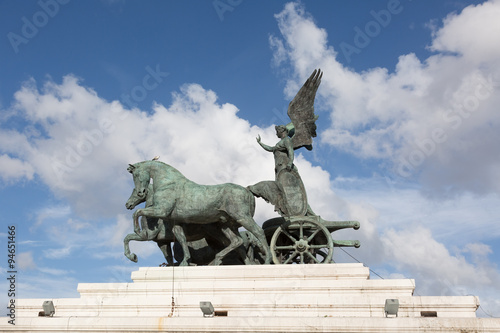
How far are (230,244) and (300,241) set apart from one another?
2080mm

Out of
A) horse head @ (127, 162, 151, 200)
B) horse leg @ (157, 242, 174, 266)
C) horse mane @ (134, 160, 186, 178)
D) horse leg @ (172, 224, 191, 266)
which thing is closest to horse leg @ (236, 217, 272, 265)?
horse leg @ (172, 224, 191, 266)

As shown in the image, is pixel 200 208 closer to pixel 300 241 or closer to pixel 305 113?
pixel 300 241

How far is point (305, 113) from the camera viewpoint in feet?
60.4

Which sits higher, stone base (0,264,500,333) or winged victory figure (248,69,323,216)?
winged victory figure (248,69,323,216)

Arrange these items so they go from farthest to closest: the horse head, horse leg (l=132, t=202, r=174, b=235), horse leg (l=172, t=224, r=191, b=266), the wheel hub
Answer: the horse head
the wheel hub
horse leg (l=172, t=224, r=191, b=266)
horse leg (l=132, t=202, r=174, b=235)

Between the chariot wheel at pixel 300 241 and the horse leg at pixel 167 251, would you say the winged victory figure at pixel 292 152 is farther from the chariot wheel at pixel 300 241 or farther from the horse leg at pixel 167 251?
the horse leg at pixel 167 251

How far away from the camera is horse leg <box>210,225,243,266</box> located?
15.5 metres

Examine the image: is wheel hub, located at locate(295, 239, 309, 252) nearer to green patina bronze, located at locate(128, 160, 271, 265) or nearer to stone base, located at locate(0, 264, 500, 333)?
green patina bronze, located at locate(128, 160, 271, 265)

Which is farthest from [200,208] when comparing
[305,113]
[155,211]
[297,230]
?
[305,113]

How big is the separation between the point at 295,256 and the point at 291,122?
15.4 feet

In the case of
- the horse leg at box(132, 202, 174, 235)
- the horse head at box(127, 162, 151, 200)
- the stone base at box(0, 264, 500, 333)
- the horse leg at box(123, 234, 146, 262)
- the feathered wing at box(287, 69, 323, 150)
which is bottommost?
the stone base at box(0, 264, 500, 333)

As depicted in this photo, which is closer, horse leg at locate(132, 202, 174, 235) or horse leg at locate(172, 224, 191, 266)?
horse leg at locate(132, 202, 174, 235)

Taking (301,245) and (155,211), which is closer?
(155,211)

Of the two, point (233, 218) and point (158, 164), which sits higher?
point (158, 164)
